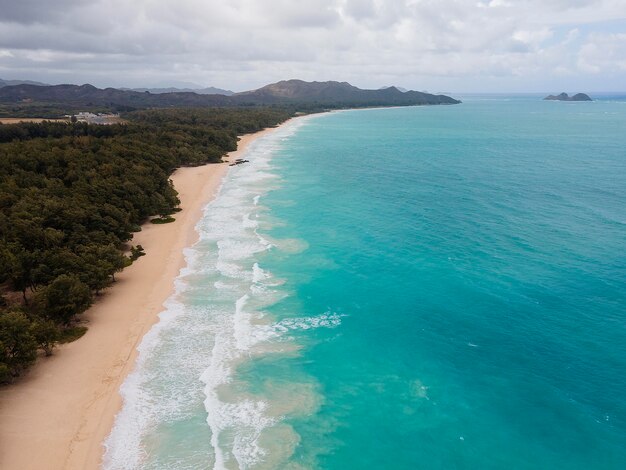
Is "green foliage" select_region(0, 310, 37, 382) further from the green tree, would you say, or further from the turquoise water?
the turquoise water

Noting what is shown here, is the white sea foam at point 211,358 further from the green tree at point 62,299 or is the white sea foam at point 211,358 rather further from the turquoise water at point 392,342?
the green tree at point 62,299

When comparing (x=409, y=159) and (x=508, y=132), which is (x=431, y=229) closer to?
(x=409, y=159)

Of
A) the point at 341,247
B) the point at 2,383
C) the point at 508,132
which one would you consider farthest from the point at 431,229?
the point at 508,132

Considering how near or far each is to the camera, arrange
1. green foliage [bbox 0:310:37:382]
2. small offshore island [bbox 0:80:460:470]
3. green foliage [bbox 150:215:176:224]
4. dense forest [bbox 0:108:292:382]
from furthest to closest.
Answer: green foliage [bbox 150:215:176:224] → dense forest [bbox 0:108:292:382] → green foliage [bbox 0:310:37:382] → small offshore island [bbox 0:80:460:470]

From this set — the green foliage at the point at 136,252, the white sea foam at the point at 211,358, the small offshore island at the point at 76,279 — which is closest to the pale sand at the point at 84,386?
the small offshore island at the point at 76,279

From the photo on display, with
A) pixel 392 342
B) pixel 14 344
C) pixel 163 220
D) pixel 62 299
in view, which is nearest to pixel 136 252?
Answer: pixel 163 220

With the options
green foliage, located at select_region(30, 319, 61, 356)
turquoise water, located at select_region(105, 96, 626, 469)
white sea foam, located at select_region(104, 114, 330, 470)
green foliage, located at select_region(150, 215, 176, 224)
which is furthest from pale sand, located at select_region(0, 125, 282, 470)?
green foliage, located at select_region(150, 215, 176, 224)

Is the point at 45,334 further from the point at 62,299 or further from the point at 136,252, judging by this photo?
the point at 136,252
